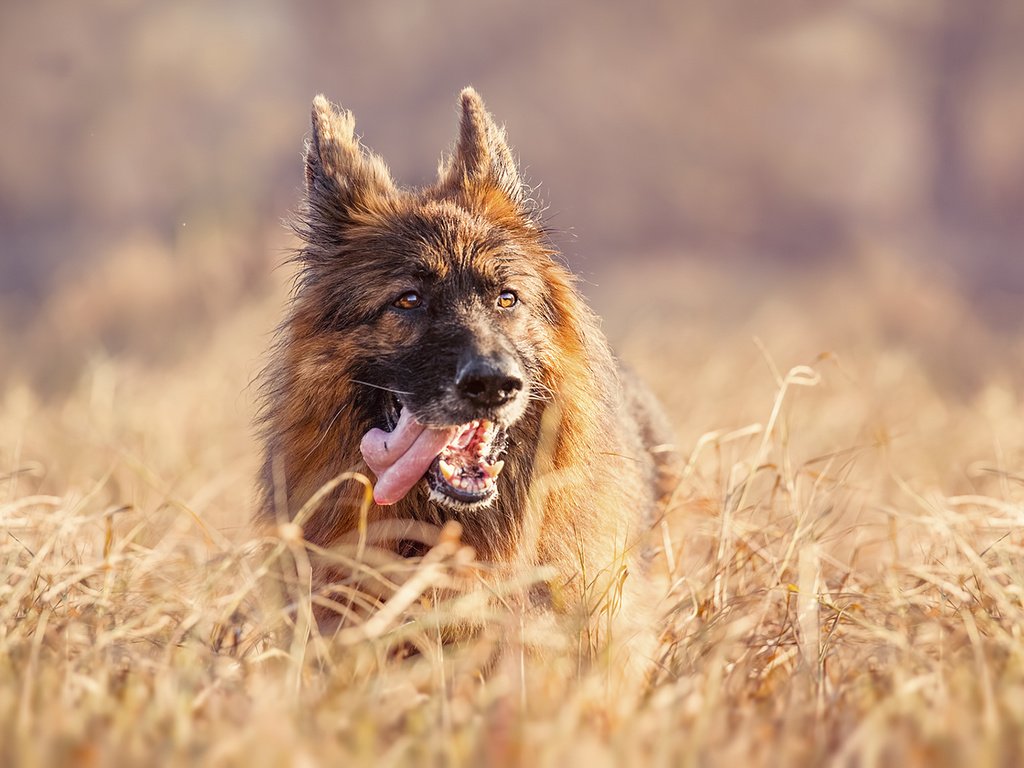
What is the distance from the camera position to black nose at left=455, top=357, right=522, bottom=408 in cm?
337

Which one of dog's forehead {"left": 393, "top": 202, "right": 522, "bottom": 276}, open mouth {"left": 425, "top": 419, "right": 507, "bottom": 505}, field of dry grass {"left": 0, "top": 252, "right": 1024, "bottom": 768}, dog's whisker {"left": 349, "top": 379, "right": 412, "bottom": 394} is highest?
dog's forehead {"left": 393, "top": 202, "right": 522, "bottom": 276}

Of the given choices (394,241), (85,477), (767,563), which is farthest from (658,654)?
(85,477)

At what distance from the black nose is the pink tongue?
0.58ft

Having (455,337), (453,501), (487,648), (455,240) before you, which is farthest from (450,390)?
(487,648)

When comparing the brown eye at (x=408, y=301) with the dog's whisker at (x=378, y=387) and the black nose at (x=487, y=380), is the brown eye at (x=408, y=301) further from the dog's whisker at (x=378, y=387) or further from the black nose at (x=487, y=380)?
the black nose at (x=487, y=380)

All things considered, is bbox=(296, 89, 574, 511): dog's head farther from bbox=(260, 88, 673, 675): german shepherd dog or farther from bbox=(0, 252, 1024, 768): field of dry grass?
bbox=(0, 252, 1024, 768): field of dry grass

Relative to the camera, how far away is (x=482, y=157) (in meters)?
4.51

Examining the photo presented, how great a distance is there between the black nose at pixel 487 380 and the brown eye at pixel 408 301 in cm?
55

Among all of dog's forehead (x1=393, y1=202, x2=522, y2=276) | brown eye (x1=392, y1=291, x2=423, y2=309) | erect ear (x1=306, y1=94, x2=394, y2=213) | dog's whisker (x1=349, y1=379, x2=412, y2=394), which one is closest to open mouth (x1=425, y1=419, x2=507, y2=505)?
dog's whisker (x1=349, y1=379, x2=412, y2=394)

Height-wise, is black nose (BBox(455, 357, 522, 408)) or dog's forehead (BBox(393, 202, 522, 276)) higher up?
dog's forehead (BBox(393, 202, 522, 276))

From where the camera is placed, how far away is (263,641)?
128 inches

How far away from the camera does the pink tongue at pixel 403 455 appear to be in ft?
11.3

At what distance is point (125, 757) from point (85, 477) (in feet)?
14.2

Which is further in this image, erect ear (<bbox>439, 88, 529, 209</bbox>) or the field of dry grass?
erect ear (<bbox>439, 88, 529, 209</bbox>)
